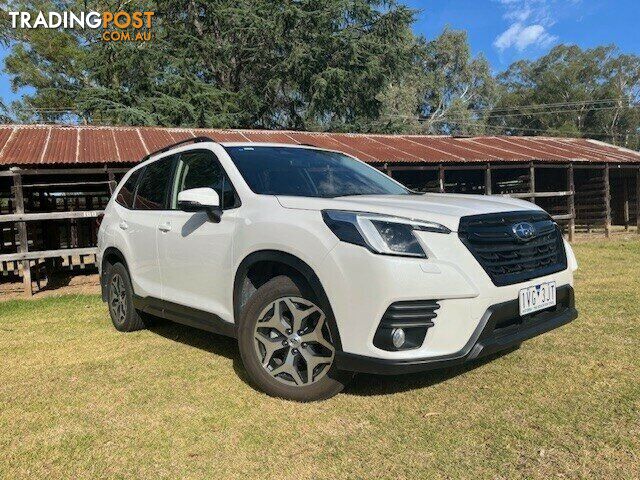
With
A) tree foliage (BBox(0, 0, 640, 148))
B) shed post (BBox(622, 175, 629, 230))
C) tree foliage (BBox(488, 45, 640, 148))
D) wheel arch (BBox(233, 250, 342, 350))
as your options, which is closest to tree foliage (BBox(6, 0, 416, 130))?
tree foliage (BBox(0, 0, 640, 148))

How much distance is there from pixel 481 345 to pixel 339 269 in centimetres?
91

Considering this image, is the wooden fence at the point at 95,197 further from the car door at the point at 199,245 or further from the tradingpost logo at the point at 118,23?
the tradingpost logo at the point at 118,23

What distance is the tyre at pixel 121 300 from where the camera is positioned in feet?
16.1

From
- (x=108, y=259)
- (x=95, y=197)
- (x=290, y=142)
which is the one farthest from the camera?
(x=95, y=197)

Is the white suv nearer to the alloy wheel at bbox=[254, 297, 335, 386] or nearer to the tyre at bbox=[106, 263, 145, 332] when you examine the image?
the alloy wheel at bbox=[254, 297, 335, 386]

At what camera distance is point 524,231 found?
303cm

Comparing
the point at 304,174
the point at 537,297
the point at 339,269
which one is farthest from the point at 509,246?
the point at 304,174

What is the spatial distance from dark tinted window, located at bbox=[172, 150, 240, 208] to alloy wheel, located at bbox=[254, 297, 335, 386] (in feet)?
2.94

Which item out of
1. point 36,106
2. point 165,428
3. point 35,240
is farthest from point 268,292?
point 36,106

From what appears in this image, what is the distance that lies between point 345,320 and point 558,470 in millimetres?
1248

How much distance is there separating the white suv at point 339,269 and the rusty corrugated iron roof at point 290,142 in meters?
6.58

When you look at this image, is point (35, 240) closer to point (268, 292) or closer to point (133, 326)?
point (133, 326)

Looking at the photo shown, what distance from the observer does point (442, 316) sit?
8.70 feet

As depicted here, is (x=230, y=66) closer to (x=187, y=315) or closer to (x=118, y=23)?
(x=118, y=23)
